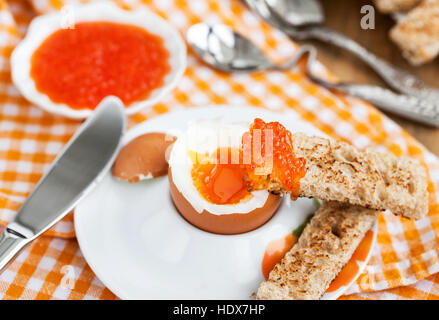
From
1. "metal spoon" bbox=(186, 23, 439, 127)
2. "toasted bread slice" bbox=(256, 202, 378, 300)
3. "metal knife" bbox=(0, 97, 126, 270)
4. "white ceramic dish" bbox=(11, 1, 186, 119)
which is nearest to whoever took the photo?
"toasted bread slice" bbox=(256, 202, 378, 300)

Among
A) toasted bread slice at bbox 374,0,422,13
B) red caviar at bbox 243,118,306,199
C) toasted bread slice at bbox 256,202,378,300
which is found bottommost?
toasted bread slice at bbox 256,202,378,300

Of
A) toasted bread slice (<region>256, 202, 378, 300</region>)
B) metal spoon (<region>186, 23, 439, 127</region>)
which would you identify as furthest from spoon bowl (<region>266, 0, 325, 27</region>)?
toasted bread slice (<region>256, 202, 378, 300</region>)

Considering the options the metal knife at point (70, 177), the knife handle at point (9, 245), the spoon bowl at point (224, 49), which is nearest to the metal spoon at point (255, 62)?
the spoon bowl at point (224, 49)

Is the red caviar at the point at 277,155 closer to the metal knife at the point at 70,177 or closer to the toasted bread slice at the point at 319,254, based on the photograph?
the toasted bread slice at the point at 319,254

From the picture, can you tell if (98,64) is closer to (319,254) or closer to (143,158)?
(143,158)

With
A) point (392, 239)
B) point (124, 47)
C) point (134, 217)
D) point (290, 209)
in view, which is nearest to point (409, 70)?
point (392, 239)

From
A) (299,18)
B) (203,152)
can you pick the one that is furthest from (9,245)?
(299,18)

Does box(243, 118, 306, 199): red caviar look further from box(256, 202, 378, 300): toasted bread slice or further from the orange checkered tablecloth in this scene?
the orange checkered tablecloth
